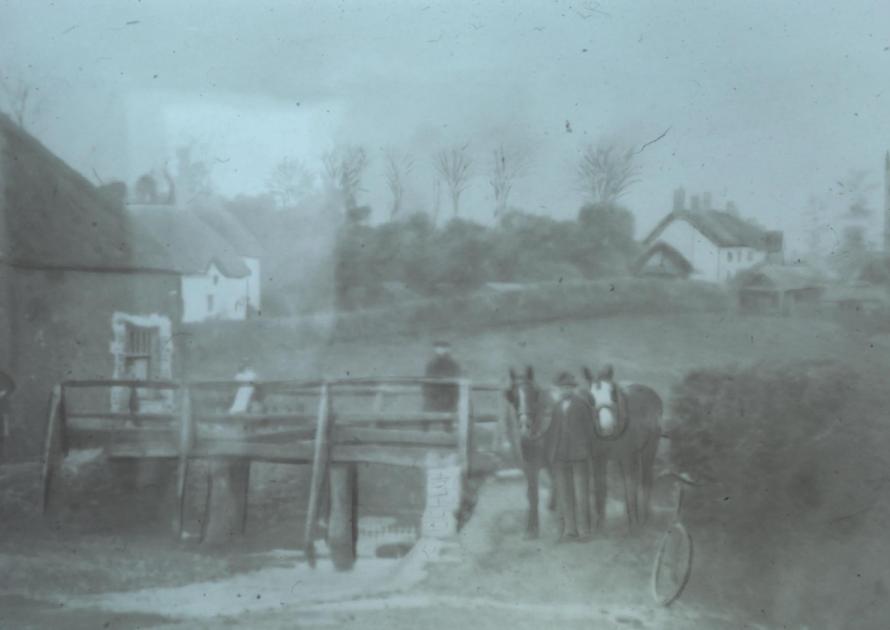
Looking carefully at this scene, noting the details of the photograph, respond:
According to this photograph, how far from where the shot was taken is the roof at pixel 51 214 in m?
4.87

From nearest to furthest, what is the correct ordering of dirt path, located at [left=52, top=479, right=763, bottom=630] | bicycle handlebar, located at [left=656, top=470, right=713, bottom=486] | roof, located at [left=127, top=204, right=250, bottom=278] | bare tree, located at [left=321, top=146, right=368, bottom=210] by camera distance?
dirt path, located at [left=52, top=479, right=763, bottom=630] → bicycle handlebar, located at [left=656, top=470, right=713, bottom=486] → bare tree, located at [left=321, top=146, right=368, bottom=210] → roof, located at [left=127, top=204, right=250, bottom=278]

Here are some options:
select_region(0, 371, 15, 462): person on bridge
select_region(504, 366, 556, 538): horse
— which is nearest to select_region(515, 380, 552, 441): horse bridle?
select_region(504, 366, 556, 538): horse

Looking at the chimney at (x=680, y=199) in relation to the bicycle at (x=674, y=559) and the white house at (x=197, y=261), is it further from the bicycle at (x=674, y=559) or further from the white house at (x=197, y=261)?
the white house at (x=197, y=261)

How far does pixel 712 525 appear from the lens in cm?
439

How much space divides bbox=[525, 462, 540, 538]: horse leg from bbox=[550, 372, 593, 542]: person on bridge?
4.5 inches

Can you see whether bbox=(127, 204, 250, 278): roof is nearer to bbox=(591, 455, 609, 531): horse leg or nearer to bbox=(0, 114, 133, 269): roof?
bbox=(0, 114, 133, 269): roof

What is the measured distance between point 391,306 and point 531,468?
1138 millimetres

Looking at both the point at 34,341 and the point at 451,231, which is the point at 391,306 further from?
the point at 34,341

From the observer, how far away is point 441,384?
14.9 feet

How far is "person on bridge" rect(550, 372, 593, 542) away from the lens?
14.8 ft

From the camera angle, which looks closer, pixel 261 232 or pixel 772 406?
pixel 772 406

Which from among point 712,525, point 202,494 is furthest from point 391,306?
point 712,525

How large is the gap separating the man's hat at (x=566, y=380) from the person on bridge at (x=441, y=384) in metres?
0.54

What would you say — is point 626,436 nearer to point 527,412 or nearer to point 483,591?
point 527,412
